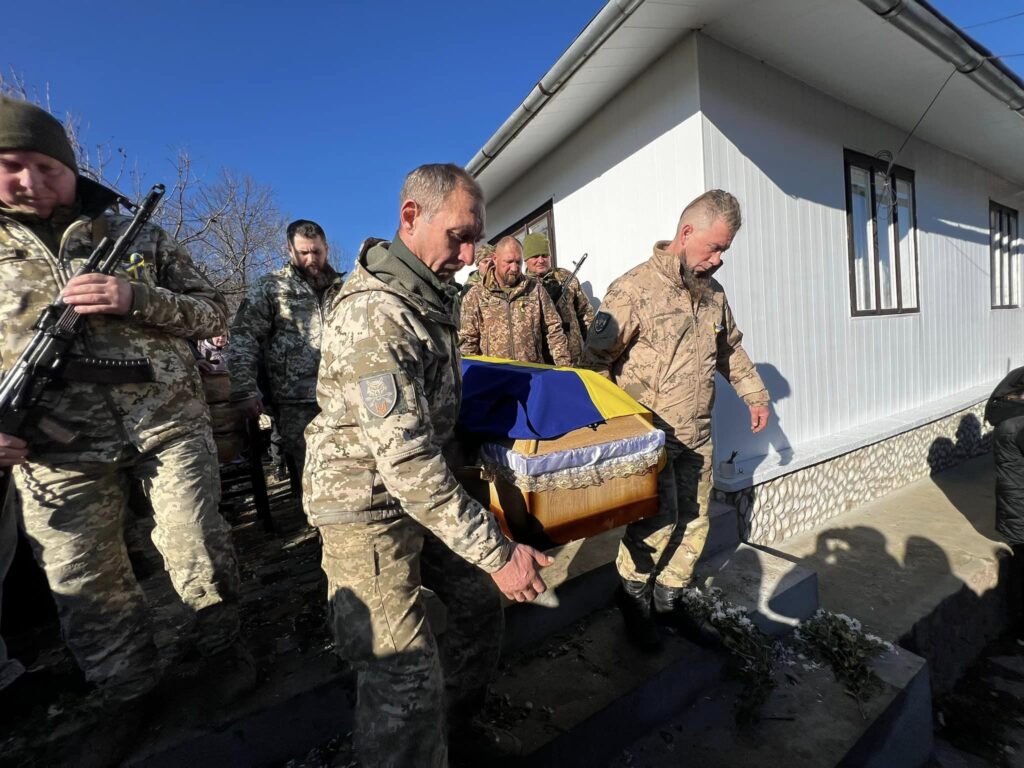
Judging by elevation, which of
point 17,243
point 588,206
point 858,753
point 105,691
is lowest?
point 858,753

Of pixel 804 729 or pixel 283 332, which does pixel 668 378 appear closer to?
pixel 804 729

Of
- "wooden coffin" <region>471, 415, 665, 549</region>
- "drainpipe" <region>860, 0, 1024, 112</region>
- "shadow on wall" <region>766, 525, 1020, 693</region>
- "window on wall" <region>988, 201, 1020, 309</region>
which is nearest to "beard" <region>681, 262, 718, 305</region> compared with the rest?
"wooden coffin" <region>471, 415, 665, 549</region>

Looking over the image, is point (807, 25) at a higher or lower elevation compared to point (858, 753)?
higher

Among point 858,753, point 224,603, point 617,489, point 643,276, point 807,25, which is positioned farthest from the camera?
point 807,25

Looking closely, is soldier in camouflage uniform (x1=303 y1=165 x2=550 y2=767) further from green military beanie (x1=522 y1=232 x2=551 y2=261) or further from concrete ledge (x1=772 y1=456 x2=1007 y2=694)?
green military beanie (x1=522 y1=232 x2=551 y2=261)

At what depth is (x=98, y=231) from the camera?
1653 mm

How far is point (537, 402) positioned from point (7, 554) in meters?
2.27

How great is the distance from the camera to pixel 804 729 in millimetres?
2086

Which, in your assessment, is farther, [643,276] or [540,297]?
[540,297]

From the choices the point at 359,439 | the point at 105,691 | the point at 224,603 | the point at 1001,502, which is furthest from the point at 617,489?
the point at 1001,502

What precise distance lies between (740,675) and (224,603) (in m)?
2.37

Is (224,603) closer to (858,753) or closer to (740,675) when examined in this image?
(740,675)

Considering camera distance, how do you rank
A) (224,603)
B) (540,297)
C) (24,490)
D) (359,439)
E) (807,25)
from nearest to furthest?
(359,439)
(24,490)
(224,603)
(807,25)
(540,297)

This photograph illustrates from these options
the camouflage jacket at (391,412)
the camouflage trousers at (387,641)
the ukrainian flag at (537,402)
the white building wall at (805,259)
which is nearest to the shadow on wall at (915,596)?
the white building wall at (805,259)
